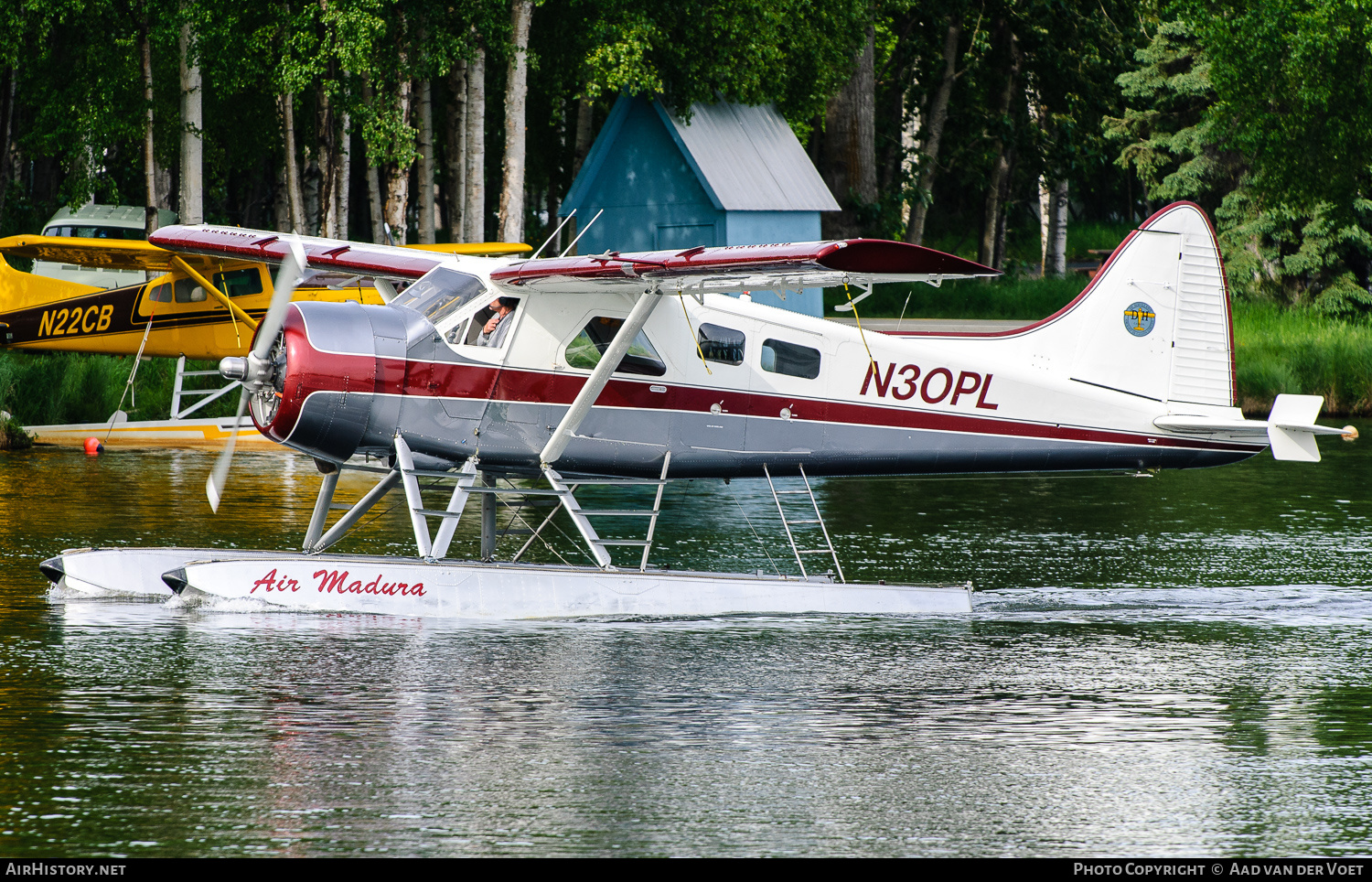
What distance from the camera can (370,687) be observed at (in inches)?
323

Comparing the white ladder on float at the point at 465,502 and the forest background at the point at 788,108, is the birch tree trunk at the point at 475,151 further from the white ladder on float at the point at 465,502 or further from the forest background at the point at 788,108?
the white ladder on float at the point at 465,502

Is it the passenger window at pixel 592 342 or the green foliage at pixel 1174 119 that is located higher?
the green foliage at pixel 1174 119

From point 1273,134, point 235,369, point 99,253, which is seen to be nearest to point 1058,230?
point 1273,134

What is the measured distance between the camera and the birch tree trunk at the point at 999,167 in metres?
39.5

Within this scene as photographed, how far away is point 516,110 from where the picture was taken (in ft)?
79.3

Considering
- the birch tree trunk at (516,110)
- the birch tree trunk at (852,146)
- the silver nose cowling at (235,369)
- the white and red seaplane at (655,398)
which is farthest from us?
the birch tree trunk at (852,146)

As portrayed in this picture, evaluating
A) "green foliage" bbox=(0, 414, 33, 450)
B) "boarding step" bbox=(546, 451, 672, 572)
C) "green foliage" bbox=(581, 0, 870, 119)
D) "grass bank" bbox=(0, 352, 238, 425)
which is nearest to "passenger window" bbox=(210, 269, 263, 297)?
"grass bank" bbox=(0, 352, 238, 425)

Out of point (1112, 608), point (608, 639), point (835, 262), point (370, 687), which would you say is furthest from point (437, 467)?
point (1112, 608)

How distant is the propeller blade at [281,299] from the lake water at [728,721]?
5.82 feet

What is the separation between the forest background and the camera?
945 inches

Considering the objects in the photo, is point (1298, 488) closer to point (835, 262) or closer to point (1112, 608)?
point (1112, 608)

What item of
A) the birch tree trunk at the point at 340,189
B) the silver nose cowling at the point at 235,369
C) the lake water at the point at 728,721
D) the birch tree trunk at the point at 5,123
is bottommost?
the lake water at the point at 728,721

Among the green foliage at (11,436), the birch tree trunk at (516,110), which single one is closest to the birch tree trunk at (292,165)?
the birch tree trunk at (516,110)

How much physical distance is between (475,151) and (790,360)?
1353 cm
